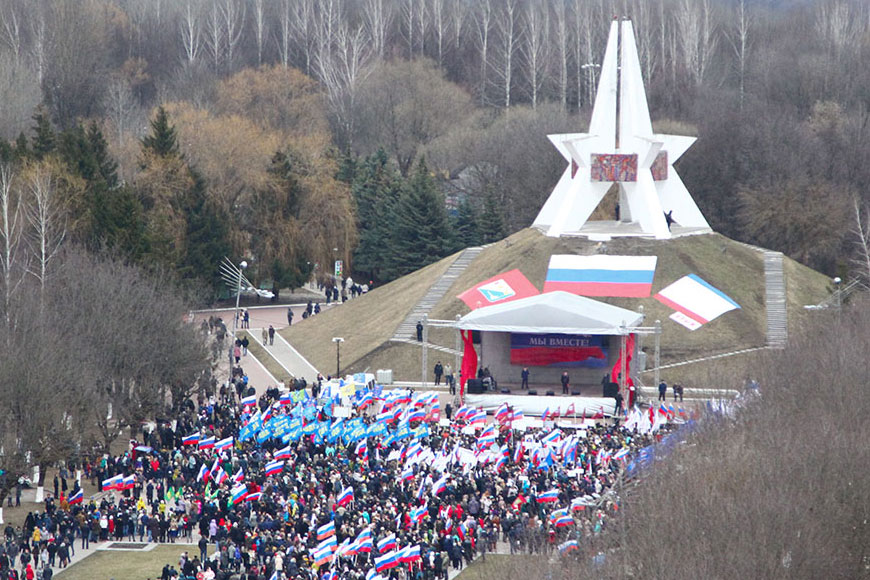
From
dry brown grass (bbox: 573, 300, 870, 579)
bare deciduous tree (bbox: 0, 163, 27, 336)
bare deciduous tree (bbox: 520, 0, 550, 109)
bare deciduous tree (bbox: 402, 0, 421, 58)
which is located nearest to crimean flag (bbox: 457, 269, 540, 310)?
bare deciduous tree (bbox: 0, 163, 27, 336)

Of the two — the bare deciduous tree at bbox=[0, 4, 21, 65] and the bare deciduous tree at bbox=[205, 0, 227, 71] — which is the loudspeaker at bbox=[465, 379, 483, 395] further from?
the bare deciduous tree at bbox=[205, 0, 227, 71]

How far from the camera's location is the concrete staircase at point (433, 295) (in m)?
68.0

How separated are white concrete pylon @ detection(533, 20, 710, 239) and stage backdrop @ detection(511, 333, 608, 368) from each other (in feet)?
→ 42.4

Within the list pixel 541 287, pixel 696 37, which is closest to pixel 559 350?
pixel 541 287

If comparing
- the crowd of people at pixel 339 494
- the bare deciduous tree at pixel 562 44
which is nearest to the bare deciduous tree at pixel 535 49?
the bare deciduous tree at pixel 562 44

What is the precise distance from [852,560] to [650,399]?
2677 cm

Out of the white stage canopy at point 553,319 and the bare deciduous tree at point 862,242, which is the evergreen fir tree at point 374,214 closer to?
the bare deciduous tree at point 862,242

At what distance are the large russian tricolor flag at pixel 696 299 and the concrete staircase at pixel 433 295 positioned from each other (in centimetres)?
1021

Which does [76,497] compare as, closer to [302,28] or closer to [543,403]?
[543,403]

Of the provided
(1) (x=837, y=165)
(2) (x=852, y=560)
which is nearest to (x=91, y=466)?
(2) (x=852, y=560)

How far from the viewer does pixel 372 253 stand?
293 feet

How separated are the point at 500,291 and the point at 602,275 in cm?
447

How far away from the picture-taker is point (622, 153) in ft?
235


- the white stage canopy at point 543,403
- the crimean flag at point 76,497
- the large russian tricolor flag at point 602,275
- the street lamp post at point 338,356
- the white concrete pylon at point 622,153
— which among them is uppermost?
the white concrete pylon at point 622,153
